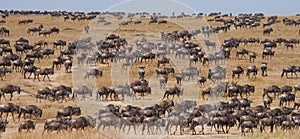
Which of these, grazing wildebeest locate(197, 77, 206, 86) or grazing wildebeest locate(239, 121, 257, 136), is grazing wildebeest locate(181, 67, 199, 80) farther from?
grazing wildebeest locate(239, 121, 257, 136)

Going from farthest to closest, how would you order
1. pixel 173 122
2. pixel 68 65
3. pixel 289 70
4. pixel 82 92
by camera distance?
pixel 68 65 → pixel 289 70 → pixel 82 92 → pixel 173 122

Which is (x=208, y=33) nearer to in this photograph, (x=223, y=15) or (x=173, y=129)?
(x=223, y=15)

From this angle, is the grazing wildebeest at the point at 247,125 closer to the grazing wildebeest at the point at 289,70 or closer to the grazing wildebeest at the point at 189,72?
the grazing wildebeest at the point at 189,72

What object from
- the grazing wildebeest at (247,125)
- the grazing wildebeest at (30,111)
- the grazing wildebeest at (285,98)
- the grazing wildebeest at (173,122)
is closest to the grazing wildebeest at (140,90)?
the grazing wildebeest at (285,98)

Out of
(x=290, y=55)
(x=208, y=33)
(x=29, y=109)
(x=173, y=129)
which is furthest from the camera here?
(x=208, y=33)

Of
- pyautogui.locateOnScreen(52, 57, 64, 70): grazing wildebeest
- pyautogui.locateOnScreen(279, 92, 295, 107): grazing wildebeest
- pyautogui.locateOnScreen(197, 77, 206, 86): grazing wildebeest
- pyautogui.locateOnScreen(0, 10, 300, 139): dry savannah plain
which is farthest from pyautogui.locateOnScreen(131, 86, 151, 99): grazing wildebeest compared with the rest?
pyautogui.locateOnScreen(52, 57, 64, 70): grazing wildebeest

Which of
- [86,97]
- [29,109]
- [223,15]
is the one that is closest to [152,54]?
[86,97]

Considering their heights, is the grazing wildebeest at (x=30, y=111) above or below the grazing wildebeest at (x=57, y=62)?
below

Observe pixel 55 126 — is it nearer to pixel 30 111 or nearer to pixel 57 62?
pixel 30 111

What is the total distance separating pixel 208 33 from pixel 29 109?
49233mm

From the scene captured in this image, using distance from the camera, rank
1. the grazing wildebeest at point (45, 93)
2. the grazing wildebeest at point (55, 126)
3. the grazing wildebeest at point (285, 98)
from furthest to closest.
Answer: the grazing wildebeest at point (45, 93), the grazing wildebeest at point (285, 98), the grazing wildebeest at point (55, 126)

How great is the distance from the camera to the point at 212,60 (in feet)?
176

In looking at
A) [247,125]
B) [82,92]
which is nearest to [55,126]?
[247,125]

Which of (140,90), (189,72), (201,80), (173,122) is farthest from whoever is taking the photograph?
(189,72)
